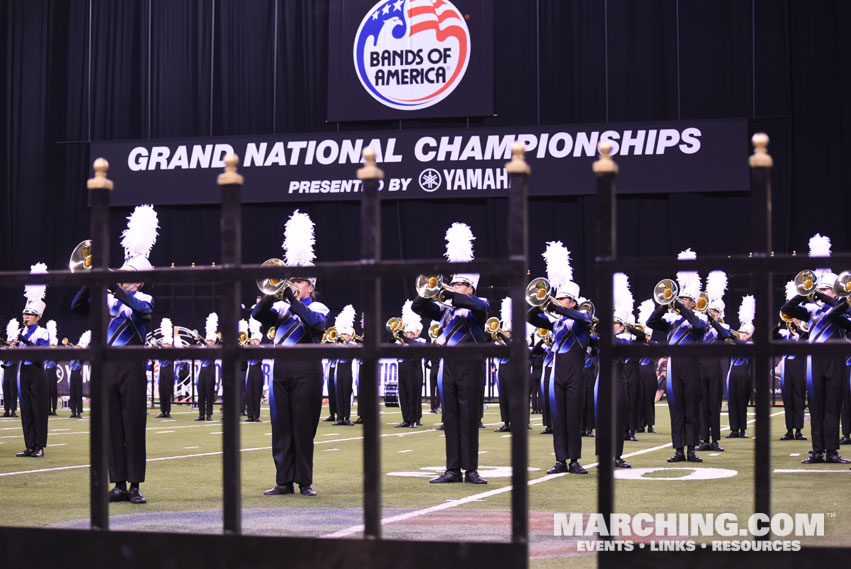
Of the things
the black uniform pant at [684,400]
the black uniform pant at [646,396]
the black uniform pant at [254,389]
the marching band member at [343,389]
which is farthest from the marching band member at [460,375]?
the black uniform pant at [254,389]

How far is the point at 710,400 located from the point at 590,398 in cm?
145

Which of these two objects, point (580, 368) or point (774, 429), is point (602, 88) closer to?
point (774, 429)

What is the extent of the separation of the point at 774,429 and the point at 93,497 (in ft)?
48.4

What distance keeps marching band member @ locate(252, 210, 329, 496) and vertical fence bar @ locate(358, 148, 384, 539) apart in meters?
3.95

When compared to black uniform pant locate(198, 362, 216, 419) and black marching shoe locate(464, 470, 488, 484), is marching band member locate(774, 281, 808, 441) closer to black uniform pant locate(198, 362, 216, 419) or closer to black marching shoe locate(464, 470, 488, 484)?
black marching shoe locate(464, 470, 488, 484)

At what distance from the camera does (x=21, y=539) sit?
411 centimetres

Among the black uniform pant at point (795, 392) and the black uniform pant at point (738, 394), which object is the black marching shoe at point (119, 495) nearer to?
the black uniform pant at point (795, 392)

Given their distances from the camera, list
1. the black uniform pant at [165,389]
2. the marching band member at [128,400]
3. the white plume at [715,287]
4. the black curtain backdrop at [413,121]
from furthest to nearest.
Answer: the black curtain backdrop at [413,121], the black uniform pant at [165,389], the white plume at [715,287], the marching band member at [128,400]

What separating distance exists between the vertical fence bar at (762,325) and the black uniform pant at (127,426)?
188 inches

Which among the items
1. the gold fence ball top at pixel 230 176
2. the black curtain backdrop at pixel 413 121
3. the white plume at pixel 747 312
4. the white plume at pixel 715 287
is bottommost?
the white plume at pixel 747 312

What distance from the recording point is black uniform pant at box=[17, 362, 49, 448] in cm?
1231

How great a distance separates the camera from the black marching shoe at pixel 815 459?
10.6 metres

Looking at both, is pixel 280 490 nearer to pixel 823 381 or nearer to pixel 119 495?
pixel 119 495

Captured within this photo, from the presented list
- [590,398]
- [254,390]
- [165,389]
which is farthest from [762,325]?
[165,389]
